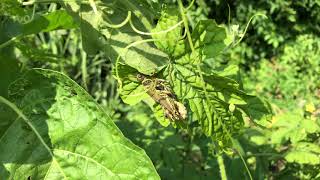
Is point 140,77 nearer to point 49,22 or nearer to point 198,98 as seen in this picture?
point 198,98

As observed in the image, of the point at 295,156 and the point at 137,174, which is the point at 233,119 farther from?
the point at 295,156

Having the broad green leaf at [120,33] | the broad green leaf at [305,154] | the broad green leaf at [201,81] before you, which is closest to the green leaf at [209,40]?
the broad green leaf at [201,81]

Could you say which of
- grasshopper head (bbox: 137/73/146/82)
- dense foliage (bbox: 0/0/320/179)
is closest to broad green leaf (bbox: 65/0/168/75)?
dense foliage (bbox: 0/0/320/179)

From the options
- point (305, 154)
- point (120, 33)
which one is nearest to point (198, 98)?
point (120, 33)

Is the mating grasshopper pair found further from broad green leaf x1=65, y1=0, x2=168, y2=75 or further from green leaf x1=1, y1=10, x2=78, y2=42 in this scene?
green leaf x1=1, y1=10, x2=78, y2=42

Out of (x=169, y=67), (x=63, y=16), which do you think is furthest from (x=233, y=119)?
(x=63, y=16)

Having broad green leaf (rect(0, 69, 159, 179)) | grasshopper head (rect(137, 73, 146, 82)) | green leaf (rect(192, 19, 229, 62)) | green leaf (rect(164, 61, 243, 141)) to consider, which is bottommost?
broad green leaf (rect(0, 69, 159, 179))
